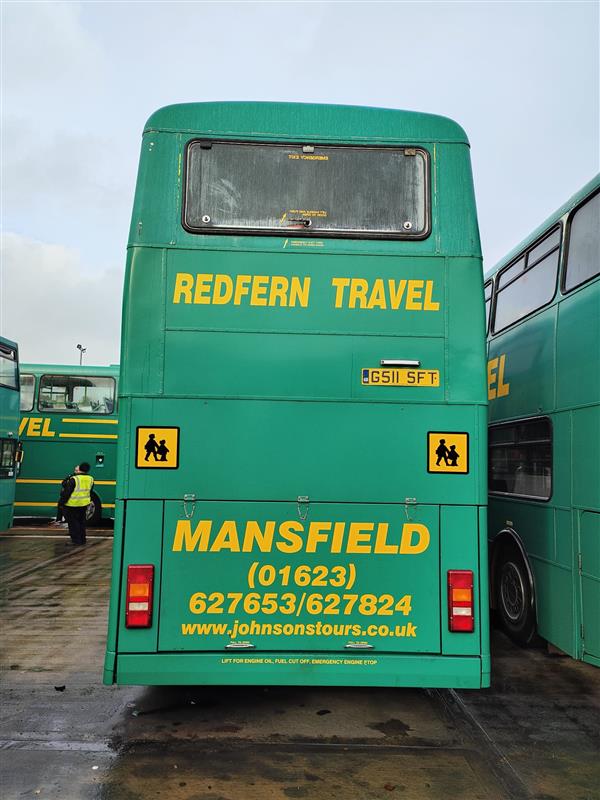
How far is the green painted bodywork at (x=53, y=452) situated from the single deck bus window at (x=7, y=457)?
2.85 meters

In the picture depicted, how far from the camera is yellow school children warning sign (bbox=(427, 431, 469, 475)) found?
4305 mm

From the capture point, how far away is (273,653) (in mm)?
4176

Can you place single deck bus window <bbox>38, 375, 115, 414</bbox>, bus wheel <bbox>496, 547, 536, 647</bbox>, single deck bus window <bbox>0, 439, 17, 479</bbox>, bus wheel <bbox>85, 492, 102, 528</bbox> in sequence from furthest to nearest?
→ bus wheel <bbox>85, 492, 102, 528</bbox> → single deck bus window <bbox>38, 375, 115, 414</bbox> → single deck bus window <bbox>0, 439, 17, 479</bbox> → bus wheel <bbox>496, 547, 536, 647</bbox>

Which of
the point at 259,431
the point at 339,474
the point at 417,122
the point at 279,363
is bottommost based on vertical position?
the point at 339,474

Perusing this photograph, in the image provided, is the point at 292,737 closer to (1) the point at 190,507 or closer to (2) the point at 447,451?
(1) the point at 190,507

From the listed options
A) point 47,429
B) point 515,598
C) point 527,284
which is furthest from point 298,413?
point 47,429

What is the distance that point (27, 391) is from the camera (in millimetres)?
16281

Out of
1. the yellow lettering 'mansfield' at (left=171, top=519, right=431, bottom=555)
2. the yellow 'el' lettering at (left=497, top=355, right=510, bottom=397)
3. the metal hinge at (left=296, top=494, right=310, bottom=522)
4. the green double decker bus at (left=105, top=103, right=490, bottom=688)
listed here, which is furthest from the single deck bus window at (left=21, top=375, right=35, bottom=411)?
the metal hinge at (left=296, top=494, right=310, bottom=522)

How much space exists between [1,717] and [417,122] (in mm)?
5362

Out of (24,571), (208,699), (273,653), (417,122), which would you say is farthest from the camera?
(24,571)

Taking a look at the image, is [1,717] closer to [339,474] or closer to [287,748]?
[287,748]

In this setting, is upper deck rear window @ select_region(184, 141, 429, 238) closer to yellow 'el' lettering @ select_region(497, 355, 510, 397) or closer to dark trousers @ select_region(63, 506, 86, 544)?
yellow 'el' lettering @ select_region(497, 355, 510, 397)

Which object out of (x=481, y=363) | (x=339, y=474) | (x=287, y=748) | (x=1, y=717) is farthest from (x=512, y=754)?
(x=1, y=717)

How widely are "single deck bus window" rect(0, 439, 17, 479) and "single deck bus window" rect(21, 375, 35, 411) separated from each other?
3.18 meters
